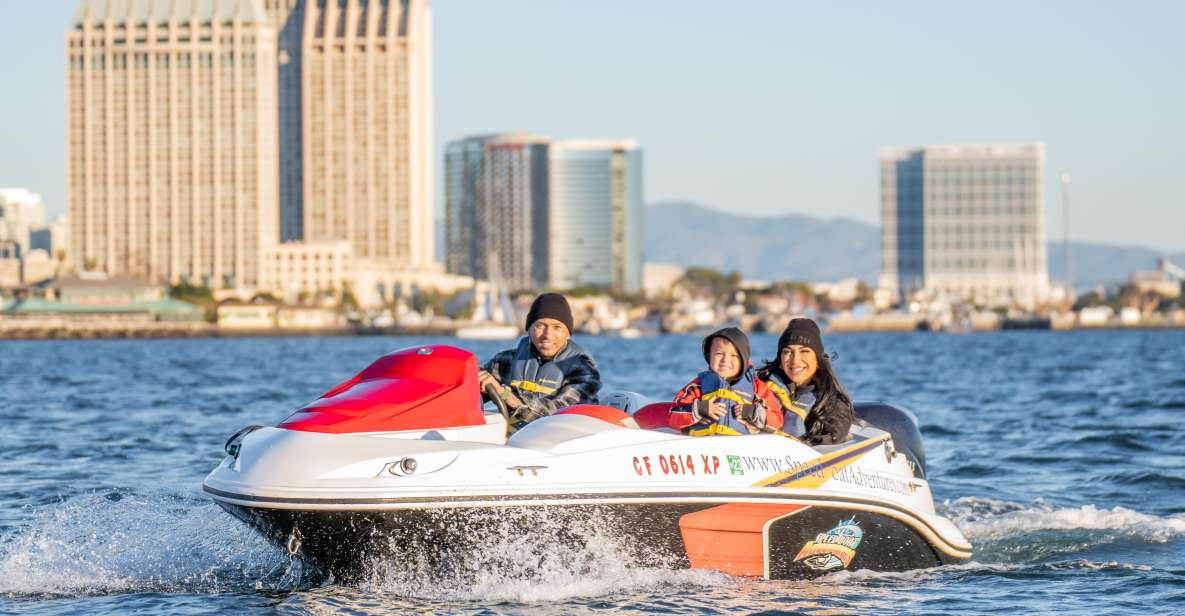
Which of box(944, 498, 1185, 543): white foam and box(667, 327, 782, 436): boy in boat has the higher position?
box(667, 327, 782, 436): boy in boat

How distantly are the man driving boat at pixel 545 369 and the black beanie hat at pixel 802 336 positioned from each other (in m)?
1.28

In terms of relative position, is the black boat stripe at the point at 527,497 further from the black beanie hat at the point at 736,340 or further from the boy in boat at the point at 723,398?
the black beanie hat at the point at 736,340

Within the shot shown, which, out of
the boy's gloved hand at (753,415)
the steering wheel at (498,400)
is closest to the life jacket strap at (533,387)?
the steering wheel at (498,400)

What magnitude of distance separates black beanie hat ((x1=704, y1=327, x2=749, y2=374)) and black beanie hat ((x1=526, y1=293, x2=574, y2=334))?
1.15m

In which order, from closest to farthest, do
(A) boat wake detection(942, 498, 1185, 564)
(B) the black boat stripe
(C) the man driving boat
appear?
(B) the black boat stripe, (C) the man driving boat, (A) boat wake detection(942, 498, 1185, 564)

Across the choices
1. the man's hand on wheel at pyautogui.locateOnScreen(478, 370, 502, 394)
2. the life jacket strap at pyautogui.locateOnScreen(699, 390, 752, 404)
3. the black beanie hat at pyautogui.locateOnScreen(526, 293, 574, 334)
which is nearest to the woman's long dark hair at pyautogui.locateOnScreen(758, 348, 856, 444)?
the life jacket strap at pyautogui.locateOnScreen(699, 390, 752, 404)

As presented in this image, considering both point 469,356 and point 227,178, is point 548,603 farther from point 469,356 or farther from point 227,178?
point 227,178

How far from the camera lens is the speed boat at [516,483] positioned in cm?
983

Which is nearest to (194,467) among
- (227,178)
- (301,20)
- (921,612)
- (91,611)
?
(91,611)

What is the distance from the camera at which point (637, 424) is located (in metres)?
11.1

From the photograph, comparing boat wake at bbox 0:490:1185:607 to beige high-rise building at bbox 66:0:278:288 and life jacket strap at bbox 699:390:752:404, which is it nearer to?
life jacket strap at bbox 699:390:752:404

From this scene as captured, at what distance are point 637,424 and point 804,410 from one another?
1233 millimetres

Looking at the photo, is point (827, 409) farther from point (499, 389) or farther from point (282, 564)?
point (282, 564)

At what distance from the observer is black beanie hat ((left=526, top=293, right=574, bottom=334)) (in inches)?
462
